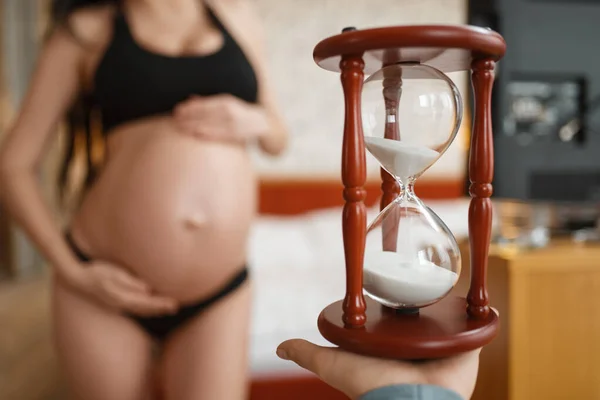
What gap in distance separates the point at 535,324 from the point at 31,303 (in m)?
2.85

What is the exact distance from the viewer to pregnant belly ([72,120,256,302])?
86cm

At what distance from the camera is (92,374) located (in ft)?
2.84

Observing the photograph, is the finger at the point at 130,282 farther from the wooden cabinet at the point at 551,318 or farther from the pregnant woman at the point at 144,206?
the wooden cabinet at the point at 551,318

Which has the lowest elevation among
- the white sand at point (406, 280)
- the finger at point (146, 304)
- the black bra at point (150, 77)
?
the finger at point (146, 304)

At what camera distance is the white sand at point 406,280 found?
1.67 ft

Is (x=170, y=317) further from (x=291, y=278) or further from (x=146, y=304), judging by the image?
(x=291, y=278)

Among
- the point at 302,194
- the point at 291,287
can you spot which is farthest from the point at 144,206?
the point at 302,194

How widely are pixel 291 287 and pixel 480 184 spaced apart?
3.37ft

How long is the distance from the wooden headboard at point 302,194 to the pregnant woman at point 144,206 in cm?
204

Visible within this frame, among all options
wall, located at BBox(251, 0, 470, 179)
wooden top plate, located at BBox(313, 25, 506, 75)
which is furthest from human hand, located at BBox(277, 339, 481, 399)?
wall, located at BBox(251, 0, 470, 179)

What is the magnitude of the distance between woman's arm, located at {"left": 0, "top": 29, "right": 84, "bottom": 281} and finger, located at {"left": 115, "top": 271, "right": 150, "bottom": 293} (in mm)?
85

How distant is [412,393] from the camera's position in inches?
17.4

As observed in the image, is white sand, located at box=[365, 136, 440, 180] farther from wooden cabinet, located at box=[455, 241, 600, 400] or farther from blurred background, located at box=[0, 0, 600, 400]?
wooden cabinet, located at box=[455, 241, 600, 400]

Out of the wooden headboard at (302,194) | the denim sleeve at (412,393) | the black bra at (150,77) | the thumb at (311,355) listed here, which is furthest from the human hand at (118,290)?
the wooden headboard at (302,194)
